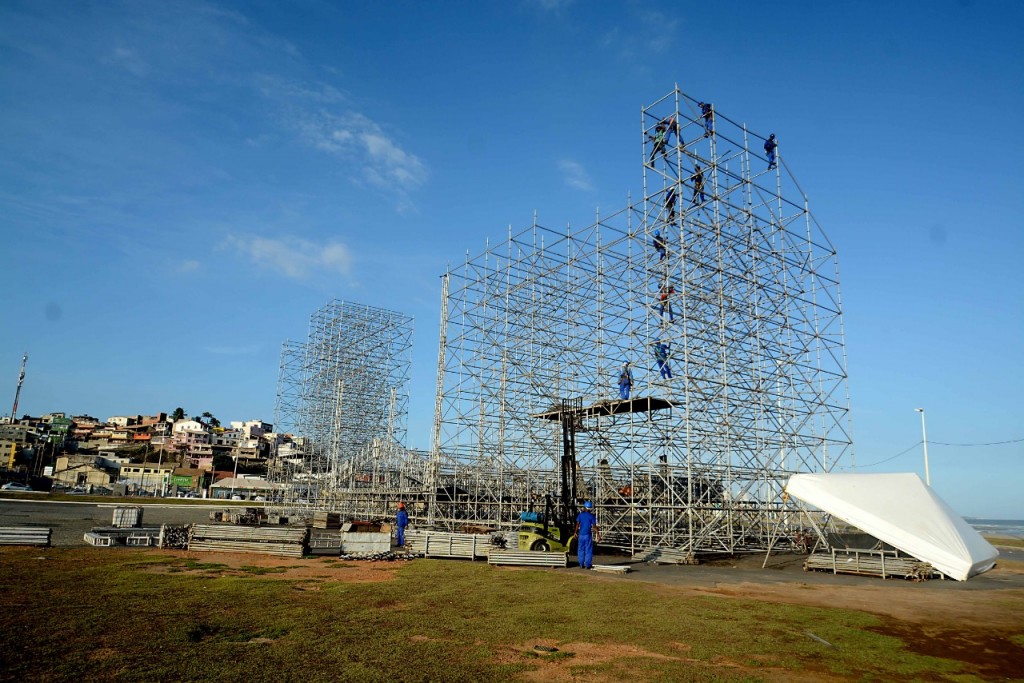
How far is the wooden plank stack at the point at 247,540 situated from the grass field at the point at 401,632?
12.8 feet

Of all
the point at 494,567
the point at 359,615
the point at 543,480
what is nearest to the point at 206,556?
the point at 494,567

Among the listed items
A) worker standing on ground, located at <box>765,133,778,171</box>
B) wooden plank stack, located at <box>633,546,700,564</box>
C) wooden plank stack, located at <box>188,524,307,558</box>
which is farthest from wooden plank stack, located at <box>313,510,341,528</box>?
worker standing on ground, located at <box>765,133,778,171</box>

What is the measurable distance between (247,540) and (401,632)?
10300 mm

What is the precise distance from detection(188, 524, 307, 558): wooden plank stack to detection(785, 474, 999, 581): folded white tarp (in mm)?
13483

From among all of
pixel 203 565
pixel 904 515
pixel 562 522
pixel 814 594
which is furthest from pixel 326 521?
pixel 904 515

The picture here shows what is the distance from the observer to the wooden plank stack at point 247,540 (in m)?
16.7

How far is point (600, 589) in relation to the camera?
12.8 meters

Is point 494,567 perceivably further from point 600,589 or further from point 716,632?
point 716,632

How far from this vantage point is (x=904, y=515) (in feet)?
53.8

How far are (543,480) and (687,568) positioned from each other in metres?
10.7

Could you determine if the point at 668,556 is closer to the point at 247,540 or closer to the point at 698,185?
the point at 247,540

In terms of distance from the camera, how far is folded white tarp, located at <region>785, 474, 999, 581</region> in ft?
51.4

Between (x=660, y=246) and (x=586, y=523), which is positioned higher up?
(x=660, y=246)

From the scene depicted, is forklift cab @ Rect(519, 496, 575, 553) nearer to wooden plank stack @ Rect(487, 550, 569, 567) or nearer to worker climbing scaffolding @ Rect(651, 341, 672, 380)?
wooden plank stack @ Rect(487, 550, 569, 567)
